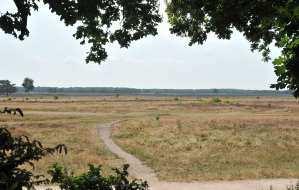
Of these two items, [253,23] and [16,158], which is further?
[253,23]

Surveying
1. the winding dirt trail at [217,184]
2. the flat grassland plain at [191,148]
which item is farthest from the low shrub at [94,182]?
the flat grassland plain at [191,148]

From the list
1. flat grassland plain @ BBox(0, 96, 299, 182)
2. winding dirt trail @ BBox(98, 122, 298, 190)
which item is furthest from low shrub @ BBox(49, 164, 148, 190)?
flat grassland plain @ BBox(0, 96, 299, 182)

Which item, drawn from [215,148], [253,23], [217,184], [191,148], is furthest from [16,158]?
[191,148]

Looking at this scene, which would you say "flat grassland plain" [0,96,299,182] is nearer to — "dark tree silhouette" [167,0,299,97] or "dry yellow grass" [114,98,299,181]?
"dry yellow grass" [114,98,299,181]

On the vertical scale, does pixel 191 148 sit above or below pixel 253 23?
below

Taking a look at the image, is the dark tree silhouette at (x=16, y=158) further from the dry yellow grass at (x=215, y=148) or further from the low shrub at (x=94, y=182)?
the dry yellow grass at (x=215, y=148)

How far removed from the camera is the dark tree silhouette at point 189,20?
895 centimetres

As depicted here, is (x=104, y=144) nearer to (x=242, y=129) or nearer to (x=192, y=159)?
(x=192, y=159)

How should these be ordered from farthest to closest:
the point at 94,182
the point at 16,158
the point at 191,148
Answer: the point at 191,148 < the point at 94,182 < the point at 16,158

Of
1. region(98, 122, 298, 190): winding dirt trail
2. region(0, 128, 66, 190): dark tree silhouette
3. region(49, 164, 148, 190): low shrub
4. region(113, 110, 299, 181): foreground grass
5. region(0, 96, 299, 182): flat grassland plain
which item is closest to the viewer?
region(0, 128, 66, 190): dark tree silhouette

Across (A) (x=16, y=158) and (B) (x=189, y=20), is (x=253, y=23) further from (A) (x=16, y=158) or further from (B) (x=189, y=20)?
(A) (x=16, y=158)

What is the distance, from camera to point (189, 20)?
14.7 meters

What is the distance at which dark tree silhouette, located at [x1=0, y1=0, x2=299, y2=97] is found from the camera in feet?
29.4

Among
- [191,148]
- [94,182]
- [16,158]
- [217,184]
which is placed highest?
[16,158]
